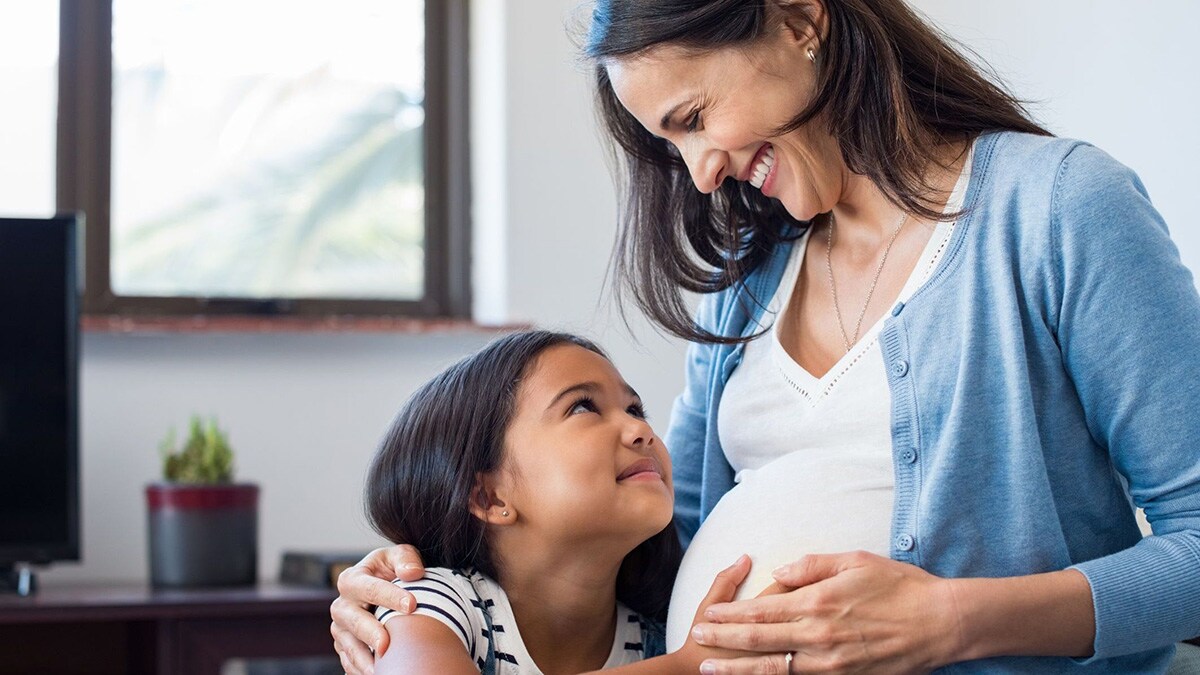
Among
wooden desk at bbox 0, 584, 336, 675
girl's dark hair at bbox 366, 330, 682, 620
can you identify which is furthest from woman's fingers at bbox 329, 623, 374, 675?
wooden desk at bbox 0, 584, 336, 675

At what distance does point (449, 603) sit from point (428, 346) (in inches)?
62.3

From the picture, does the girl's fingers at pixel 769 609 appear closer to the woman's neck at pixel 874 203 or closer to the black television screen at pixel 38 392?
the woman's neck at pixel 874 203

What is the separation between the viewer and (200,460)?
2375 mm

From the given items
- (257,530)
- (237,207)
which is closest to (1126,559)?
(257,530)

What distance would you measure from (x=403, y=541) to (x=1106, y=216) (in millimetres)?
733

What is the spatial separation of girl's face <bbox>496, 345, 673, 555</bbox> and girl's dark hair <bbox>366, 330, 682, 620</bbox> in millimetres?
19

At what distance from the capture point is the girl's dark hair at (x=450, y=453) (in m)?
1.30

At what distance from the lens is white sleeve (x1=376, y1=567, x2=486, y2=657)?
3.79ft

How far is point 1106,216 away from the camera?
1.09m

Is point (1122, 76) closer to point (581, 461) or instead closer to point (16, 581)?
point (581, 461)

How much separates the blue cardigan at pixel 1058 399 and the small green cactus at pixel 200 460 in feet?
5.00

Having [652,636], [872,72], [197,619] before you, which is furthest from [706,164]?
[197,619]

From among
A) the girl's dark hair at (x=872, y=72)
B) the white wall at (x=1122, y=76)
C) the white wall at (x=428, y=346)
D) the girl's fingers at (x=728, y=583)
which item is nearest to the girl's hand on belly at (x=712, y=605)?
the girl's fingers at (x=728, y=583)

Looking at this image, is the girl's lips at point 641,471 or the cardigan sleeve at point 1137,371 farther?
Answer: the girl's lips at point 641,471
